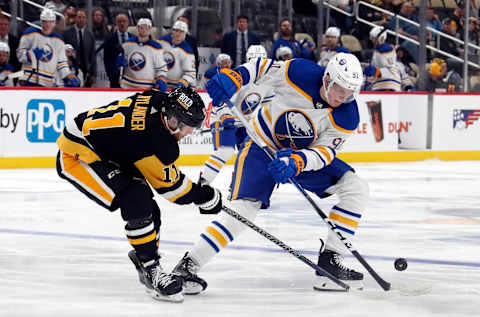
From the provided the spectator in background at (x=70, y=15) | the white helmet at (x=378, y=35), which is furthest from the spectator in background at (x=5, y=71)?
the white helmet at (x=378, y=35)

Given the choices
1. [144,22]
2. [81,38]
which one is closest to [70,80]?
[81,38]

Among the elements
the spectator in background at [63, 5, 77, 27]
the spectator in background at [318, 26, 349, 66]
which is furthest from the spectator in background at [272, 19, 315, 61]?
the spectator in background at [63, 5, 77, 27]

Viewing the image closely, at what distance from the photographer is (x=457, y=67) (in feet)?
39.9

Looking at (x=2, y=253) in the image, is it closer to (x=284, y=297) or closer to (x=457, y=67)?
(x=284, y=297)

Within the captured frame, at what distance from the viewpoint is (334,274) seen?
397cm

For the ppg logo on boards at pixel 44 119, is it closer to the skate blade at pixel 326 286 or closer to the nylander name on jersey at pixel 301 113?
the nylander name on jersey at pixel 301 113

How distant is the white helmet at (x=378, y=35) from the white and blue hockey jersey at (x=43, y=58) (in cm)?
426

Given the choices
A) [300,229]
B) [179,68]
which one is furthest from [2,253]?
[179,68]

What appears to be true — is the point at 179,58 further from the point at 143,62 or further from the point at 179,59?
the point at 143,62

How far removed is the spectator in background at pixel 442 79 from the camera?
38.7 feet

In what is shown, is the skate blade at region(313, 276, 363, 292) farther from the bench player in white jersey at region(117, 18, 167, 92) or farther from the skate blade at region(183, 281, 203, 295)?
the bench player in white jersey at region(117, 18, 167, 92)

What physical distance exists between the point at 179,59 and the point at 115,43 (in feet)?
2.74

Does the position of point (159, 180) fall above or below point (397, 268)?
above

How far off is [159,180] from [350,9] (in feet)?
31.4
